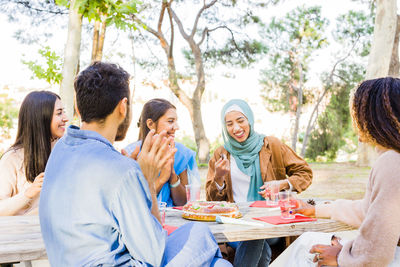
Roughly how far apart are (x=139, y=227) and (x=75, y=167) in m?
0.30

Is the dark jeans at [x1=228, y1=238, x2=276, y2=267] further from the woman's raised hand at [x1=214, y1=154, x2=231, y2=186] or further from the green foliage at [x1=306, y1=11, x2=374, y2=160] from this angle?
the green foliage at [x1=306, y1=11, x2=374, y2=160]

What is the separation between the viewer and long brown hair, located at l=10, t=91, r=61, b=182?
2.65 m

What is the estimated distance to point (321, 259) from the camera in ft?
5.70

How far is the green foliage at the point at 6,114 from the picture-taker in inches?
427

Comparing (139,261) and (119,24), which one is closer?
(139,261)

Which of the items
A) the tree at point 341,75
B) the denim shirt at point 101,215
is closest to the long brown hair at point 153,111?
the denim shirt at point 101,215

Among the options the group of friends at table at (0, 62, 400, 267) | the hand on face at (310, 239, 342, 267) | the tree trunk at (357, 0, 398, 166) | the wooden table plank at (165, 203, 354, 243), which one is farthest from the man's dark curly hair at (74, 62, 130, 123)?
the tree trunk at (357, 0, 398, 166)

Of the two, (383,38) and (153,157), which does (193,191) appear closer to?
(153,157)

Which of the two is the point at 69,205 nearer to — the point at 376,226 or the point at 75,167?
the point at 75,167

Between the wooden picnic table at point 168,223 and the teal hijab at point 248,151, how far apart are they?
754 mm

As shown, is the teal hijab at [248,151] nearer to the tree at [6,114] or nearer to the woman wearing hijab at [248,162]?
the woman wearing hijab at [248,162]

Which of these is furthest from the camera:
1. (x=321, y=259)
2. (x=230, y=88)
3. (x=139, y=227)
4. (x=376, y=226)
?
(x=230, y=88)

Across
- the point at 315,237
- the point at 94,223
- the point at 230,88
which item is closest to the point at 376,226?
the point at 315,237

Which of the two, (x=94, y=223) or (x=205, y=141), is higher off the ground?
(x=94, y=223)
